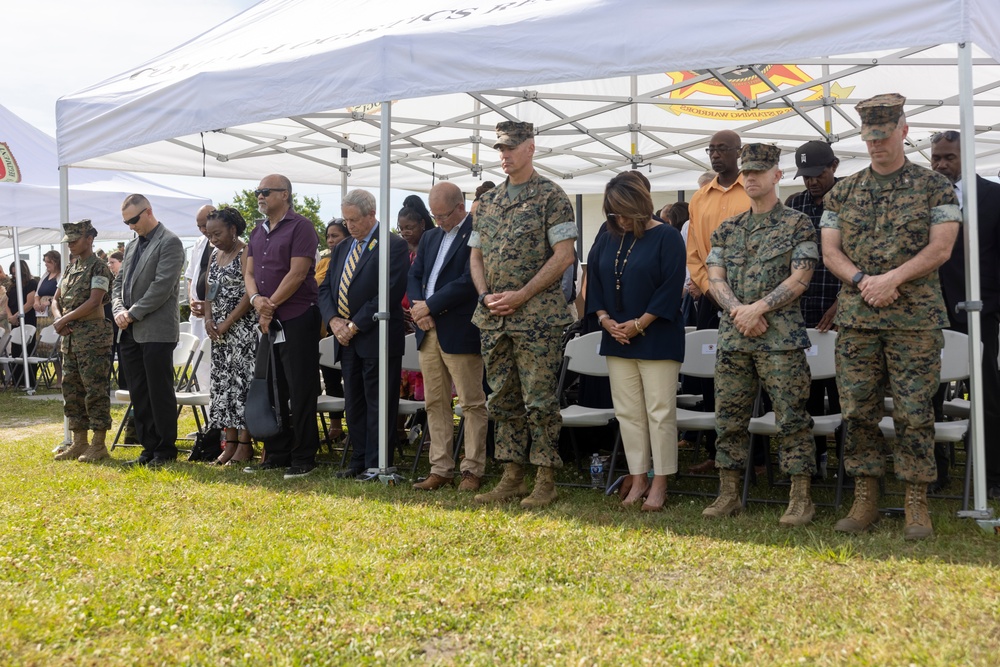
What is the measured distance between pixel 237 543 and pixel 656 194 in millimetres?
10363

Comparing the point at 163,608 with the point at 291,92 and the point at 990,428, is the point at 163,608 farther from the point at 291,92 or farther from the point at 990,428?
the point at 990,428

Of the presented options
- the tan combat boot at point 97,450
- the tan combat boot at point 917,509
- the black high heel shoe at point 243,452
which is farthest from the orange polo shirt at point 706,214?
the tan combat boot at point 97,450

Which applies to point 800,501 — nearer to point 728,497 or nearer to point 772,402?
point 728,497

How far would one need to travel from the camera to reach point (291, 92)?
600cm

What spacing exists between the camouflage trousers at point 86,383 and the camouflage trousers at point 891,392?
16.9 feet

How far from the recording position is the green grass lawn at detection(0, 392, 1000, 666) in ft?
9.79

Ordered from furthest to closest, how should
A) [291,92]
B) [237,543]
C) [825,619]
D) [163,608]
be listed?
[291,92]
[237,543]
[163,608]
[825,619]

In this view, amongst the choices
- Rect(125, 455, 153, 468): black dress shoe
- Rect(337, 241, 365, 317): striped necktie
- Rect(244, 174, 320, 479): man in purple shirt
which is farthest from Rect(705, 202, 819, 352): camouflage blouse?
Rect(125, 455, 153, 468): black dress shoe

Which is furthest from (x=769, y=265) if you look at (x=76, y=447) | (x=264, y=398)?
(x=76, y=447)

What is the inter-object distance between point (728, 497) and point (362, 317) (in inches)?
96.8

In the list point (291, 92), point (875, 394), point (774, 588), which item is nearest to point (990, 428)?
point (875, 394)

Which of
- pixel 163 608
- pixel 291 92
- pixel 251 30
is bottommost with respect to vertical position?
pixel 163 608

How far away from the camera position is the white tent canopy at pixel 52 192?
11.2 metres

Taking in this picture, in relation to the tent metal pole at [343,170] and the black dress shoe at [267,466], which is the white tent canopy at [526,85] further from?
the black dress shoe at [267,466]
